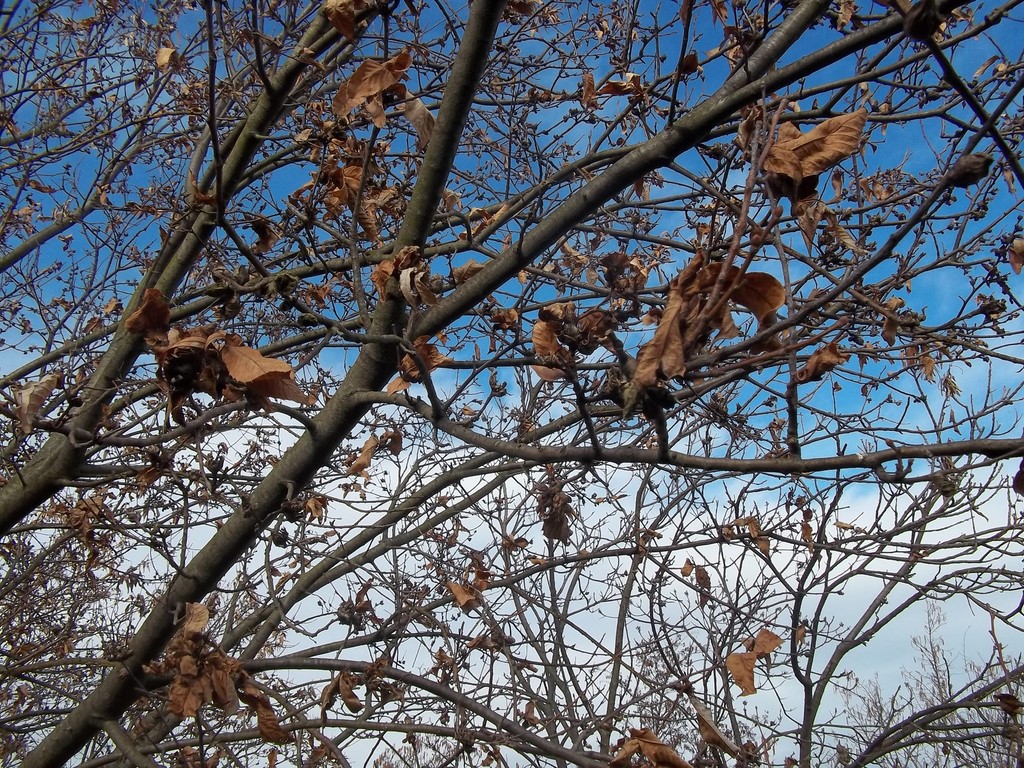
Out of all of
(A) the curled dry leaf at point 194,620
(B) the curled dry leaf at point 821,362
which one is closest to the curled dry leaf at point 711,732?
(B) the curled dry leaf at point 821,362

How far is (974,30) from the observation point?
2070 millimetres

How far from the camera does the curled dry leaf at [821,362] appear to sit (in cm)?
155

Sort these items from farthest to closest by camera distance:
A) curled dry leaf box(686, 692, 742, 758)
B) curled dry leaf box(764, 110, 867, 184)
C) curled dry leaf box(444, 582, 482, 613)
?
1. curled dry leaf box(444, 582, 482, 613)
2. curled dry leaf box(686, 692, 742, 758)
3. curled dry leaf box(764, 110, 867, 184)

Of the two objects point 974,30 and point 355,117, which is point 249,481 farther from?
point 974,30

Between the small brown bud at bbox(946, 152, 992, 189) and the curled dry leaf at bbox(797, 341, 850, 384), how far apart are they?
43 centimetres

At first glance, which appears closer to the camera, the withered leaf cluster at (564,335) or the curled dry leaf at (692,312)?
the curled dry leaf at (692,312)

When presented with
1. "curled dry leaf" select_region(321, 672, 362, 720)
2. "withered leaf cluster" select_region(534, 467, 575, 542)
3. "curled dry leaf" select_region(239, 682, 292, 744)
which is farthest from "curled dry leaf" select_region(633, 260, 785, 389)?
"curled dry leaf" select_region(321, 672, 362, 720)

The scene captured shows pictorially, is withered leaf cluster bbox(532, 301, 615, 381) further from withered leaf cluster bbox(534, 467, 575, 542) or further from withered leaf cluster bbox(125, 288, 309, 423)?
withered leaf cluster bbox(534, 467, 575, 542)

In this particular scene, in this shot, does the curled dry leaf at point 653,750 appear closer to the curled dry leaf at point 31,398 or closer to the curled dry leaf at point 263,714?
the curled dry leaf at point 263,714

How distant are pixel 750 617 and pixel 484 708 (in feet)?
7.01

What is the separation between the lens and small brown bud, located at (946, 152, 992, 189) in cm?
121

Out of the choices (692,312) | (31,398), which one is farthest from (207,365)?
(692,312)

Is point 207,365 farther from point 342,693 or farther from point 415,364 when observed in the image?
point 342,693

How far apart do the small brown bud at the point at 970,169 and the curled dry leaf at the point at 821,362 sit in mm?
430
